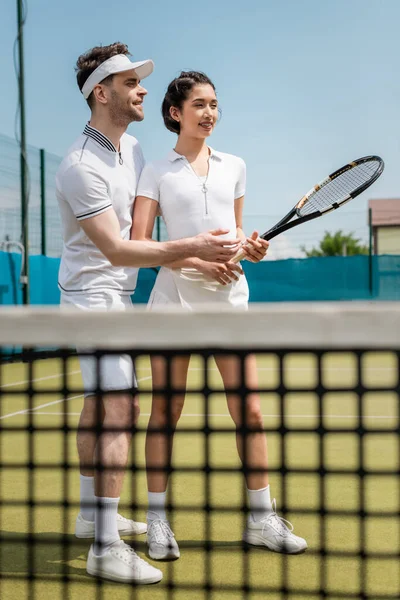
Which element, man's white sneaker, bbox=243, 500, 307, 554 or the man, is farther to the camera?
man's white sneaker, bbox=243, 500, 307, 554

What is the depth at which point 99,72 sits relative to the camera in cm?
235

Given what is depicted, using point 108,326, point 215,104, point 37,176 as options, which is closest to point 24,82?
point 37,176

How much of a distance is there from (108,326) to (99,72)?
47.6 inches

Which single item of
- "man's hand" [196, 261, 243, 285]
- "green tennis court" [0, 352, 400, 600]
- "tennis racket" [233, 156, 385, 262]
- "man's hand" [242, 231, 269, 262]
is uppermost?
"tennis racket" [233, 156, 385, 262]

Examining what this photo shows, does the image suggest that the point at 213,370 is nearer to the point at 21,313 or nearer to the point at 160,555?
the point at 160,555

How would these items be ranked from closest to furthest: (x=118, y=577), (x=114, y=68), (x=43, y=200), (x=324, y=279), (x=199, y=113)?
(x=118, y=577), (x=114, y=68), (x=199, y=113), (x=43, y=200), (x=324, y=279)

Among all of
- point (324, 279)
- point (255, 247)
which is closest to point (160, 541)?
point (255, 247)

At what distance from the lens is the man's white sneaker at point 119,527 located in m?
2.46

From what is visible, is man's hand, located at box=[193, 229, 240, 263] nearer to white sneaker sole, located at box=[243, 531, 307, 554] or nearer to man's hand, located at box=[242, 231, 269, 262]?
man's hand, located at box=[242, 231, 269, 262]

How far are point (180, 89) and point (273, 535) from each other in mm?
1346

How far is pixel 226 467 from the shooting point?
100 inches

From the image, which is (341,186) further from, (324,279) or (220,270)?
(324,279)

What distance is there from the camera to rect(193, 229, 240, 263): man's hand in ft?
7.43

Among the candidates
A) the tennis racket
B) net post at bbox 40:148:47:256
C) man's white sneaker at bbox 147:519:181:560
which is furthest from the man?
net post at bbox 40:148:47:256
